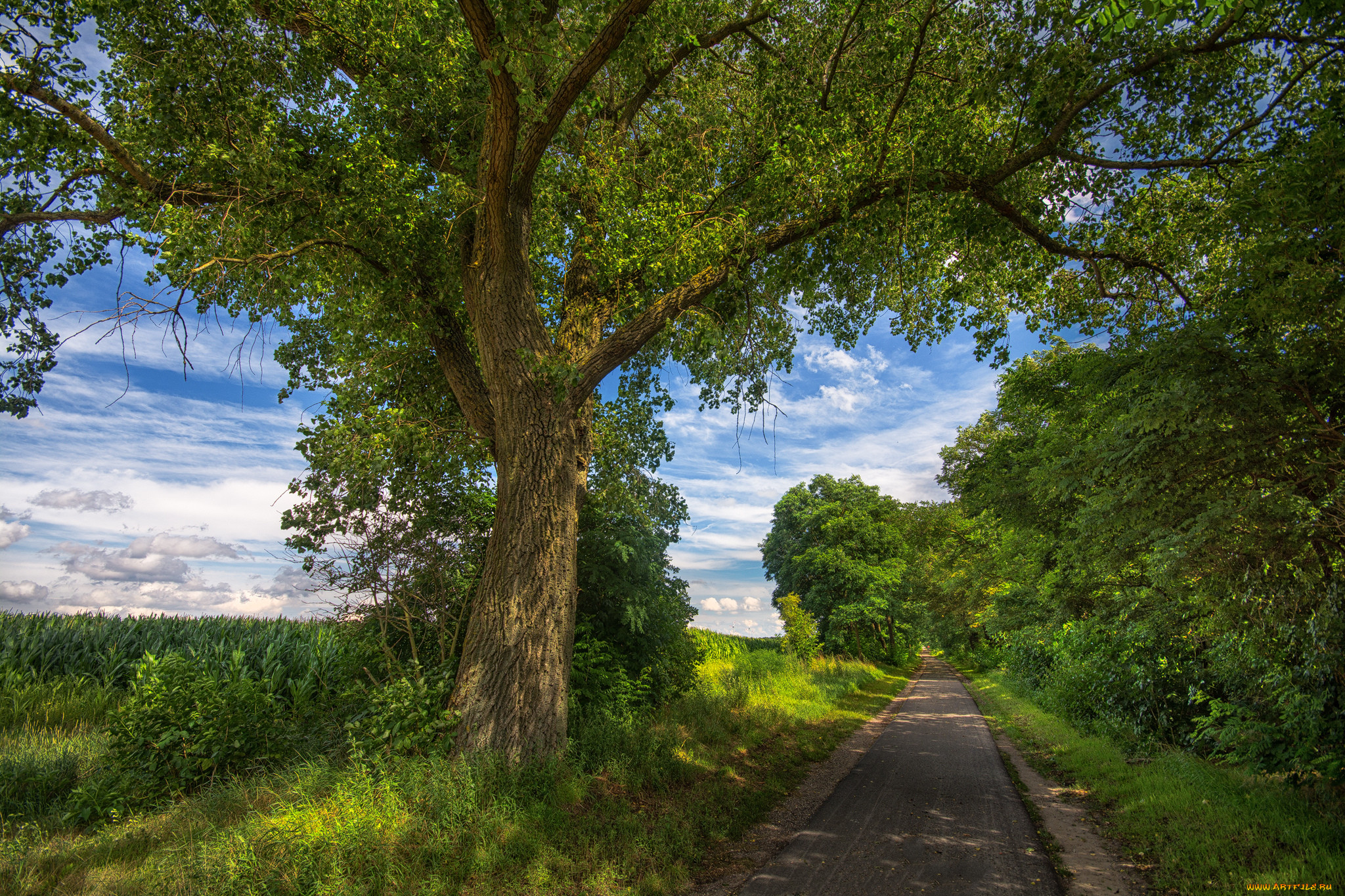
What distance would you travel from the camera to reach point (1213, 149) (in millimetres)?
7434

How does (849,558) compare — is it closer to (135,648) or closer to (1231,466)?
(1231,466)

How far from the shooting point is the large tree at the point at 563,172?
6.36 meters

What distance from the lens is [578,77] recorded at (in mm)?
5430

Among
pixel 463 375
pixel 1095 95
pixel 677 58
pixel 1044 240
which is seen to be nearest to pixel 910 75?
pixel 1095 95

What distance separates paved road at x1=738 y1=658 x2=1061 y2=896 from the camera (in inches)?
186

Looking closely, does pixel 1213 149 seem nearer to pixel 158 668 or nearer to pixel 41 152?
pixel 41 152

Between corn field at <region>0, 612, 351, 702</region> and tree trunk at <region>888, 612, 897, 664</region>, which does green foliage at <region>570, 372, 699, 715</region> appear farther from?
tree trunk at <region>888, 612, 897, 664</region>

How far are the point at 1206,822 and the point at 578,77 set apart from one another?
10099 mm

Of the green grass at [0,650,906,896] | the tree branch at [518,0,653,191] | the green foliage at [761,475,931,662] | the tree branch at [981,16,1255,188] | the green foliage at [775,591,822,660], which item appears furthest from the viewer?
the green foliage at [761,475,931,662]

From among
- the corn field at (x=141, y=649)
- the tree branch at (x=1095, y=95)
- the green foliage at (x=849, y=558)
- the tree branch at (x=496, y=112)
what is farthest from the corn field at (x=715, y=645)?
the tree branch at (x=1095, y=95)

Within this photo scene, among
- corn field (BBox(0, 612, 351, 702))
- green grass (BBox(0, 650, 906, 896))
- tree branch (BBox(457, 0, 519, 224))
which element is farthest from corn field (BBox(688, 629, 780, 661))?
tree branch (BBox(457, 0, 519, 224))

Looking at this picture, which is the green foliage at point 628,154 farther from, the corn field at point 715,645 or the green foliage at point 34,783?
the corn field at point 715,645

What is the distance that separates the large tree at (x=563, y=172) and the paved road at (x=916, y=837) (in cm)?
316

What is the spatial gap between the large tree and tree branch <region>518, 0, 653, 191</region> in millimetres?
29
